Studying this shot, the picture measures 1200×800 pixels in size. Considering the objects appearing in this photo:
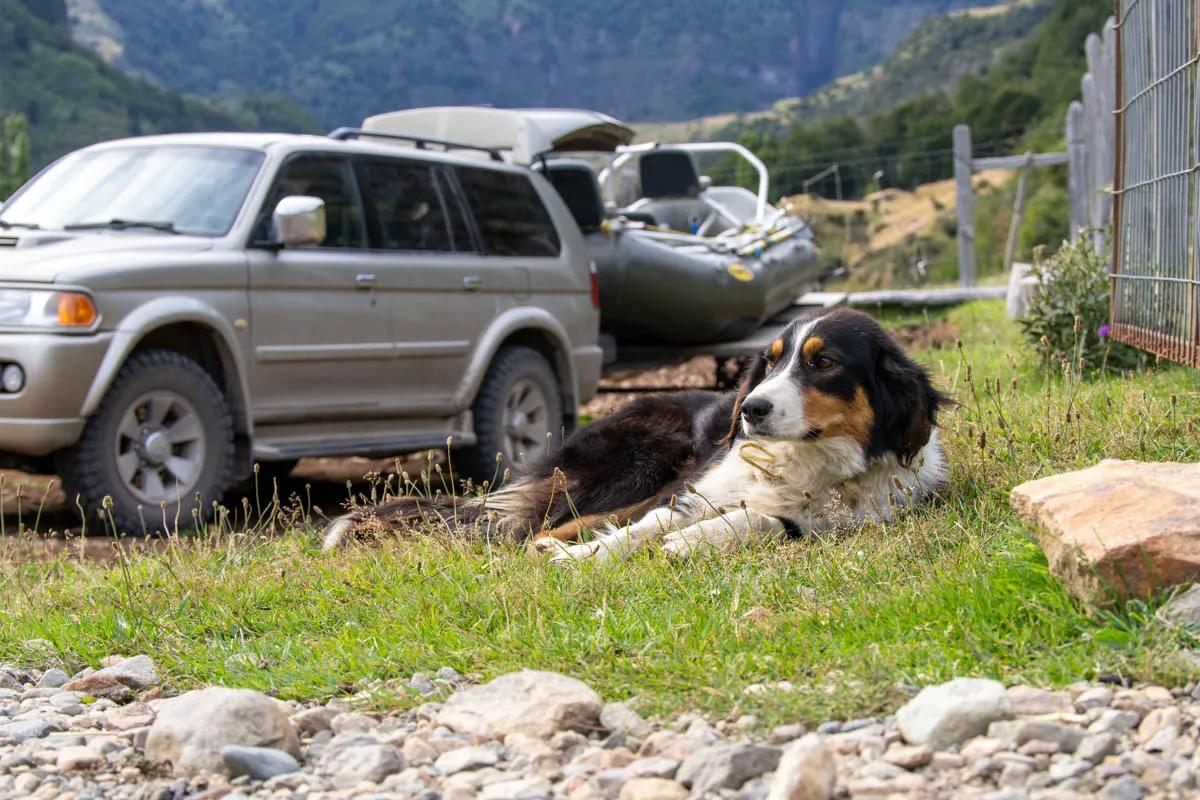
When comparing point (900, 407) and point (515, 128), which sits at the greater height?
point (515, 128)

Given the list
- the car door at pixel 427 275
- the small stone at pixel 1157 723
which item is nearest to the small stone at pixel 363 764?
the small stone at pixel 1157 723

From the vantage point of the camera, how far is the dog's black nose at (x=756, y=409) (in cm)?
491

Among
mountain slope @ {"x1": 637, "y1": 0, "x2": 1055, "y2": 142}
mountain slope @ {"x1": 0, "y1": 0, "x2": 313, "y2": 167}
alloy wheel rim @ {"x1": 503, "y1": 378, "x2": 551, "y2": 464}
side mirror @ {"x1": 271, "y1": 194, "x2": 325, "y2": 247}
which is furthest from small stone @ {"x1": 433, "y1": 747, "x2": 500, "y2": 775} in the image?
mountain slope @ {"x1": 637, "y1": 0, "x2": 1055, "y2": 142}

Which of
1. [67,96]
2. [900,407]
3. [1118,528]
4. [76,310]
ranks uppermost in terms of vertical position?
[67,96]

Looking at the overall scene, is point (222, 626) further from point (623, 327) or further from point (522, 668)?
point (623, 327)

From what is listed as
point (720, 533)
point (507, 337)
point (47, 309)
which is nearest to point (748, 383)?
point (720, 533)

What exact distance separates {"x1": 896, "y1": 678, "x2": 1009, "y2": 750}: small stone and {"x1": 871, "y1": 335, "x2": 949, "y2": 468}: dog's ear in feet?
7.25

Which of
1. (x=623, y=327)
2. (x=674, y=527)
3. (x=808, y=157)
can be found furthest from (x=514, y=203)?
(x=808, y=157)

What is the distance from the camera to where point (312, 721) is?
344 cm

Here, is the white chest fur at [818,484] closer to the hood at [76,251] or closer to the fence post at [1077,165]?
the hood at [76,251]

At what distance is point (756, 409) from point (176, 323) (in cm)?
375

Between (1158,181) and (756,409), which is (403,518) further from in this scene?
(1158,181)

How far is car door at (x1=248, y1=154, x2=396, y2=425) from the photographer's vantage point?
25.1ft

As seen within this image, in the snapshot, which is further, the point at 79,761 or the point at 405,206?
the point at 405,206
